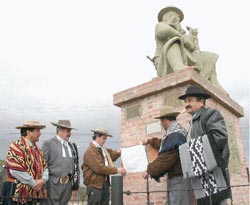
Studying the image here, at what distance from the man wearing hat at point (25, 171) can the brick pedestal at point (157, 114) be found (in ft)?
7.00

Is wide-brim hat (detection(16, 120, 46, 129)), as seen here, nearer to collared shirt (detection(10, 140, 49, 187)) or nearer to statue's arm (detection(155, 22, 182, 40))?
collared shirt (detection(10, 140, 49, 187))

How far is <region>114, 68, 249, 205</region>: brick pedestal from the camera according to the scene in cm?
548

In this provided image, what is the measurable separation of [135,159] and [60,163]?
109cm

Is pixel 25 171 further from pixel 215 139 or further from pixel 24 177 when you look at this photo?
pixel 215 139

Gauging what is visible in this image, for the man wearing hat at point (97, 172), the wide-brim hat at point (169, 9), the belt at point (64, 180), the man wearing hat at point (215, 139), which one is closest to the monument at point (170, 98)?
the wide-brim hat at point (169, 9)

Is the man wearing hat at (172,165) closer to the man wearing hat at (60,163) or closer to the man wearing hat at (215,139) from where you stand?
the man wearing hat at (215,139)

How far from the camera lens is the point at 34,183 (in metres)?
3.77

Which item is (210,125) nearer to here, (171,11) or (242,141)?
(242,141)

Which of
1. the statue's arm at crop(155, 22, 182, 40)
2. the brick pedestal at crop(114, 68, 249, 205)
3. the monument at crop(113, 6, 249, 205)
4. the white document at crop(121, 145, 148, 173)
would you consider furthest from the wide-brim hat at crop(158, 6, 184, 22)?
the white document at crop(121, 145, 148, 173)

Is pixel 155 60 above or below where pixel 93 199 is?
above

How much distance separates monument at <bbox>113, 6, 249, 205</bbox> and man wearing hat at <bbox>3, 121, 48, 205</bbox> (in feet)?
7.10

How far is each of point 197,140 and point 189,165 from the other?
0.29m

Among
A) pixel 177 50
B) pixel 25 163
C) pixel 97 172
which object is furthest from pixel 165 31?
pixel 25 163

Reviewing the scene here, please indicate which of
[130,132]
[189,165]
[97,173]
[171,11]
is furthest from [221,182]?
[171,11]
